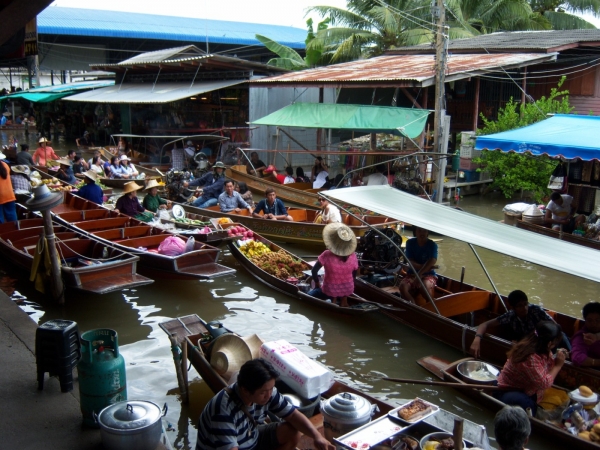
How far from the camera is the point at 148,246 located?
976 centimetres

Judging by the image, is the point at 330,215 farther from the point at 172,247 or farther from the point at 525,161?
the point at 525,161

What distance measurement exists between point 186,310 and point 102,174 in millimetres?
11208

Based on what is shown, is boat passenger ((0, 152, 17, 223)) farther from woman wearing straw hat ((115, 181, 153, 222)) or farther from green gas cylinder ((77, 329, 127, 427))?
green gas cylinder ((77, 329, 127, 427))

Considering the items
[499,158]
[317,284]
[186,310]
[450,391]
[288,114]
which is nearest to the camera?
[450,391]

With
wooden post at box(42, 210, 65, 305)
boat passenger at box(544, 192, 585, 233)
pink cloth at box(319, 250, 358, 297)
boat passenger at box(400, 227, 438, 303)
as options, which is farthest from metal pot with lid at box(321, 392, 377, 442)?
boat passenger at box(544, 192, 585, 233)

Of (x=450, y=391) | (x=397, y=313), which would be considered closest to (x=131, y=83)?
(x=397, y=313)

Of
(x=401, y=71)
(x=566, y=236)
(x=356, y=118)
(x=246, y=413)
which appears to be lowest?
(x=566, y=236)

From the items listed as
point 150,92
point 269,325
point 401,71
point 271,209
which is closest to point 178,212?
point 271,209

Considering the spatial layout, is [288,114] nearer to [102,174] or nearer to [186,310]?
[102,174]

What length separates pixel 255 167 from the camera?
61.8ft

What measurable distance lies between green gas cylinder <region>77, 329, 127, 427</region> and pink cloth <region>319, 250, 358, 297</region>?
11.5ft

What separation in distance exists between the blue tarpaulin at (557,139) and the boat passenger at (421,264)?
10.1 ft

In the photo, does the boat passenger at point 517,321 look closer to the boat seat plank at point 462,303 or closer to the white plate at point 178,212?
the boat seat plank at point 462,303

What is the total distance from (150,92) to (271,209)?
40.9 feet
